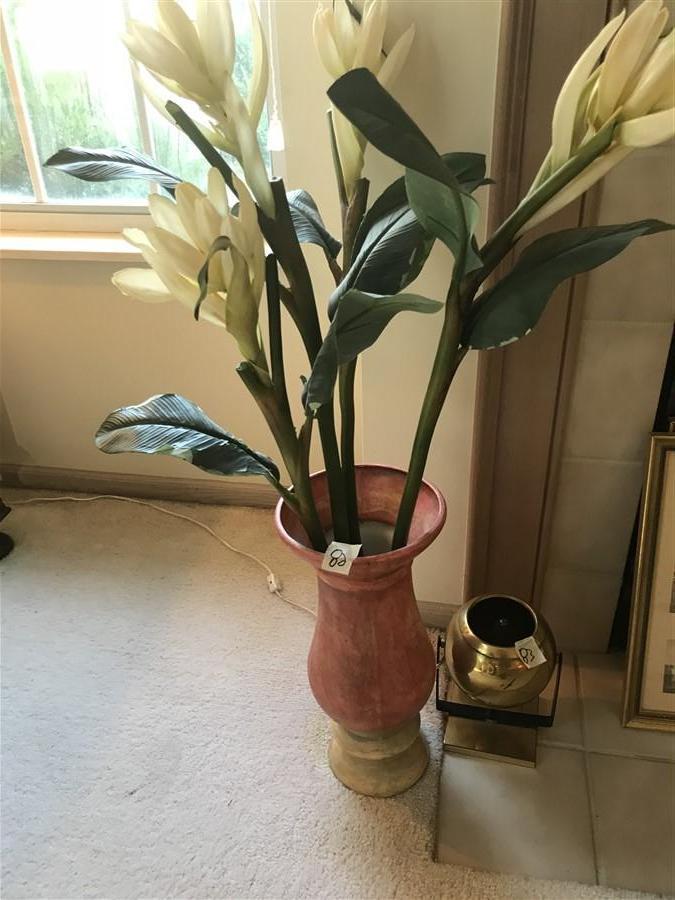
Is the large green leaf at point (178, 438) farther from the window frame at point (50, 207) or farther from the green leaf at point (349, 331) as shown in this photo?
the window frame at point (50, 207)

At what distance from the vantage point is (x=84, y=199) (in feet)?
5.62

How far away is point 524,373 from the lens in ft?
3.79

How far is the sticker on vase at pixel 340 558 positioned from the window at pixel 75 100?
967mm

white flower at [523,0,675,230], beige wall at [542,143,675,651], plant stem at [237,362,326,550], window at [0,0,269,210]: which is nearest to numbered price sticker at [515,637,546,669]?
beige wall at [542,143,675,651]

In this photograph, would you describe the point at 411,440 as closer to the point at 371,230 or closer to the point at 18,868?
the point at 371,230

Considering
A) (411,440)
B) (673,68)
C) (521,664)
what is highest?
(673,68)

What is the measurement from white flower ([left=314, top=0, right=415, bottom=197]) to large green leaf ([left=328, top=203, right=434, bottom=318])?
12 cm

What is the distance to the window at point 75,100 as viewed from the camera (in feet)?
5.05

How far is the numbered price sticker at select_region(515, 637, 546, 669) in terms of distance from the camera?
1.11 metres

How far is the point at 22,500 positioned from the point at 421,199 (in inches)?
59.5

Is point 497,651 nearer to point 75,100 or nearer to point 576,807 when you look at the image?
point 576,807

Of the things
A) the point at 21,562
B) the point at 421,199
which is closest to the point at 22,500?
the point at 21,562

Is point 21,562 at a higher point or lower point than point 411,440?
lower

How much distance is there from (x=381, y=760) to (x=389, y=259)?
0.79 metres
